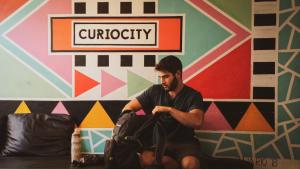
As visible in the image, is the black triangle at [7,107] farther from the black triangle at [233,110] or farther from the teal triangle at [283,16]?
the teal triangle at [283,16]

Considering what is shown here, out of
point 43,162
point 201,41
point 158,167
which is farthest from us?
point 201,41

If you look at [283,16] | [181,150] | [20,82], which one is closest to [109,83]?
[20,82]

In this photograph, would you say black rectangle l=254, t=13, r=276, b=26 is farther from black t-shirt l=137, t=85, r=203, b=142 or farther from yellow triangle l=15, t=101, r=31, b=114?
yellow triangle l=15, t=101, r=31, b=114

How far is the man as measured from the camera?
2826mm

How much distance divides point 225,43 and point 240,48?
154 millimetres

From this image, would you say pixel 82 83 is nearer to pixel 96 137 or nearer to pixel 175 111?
pixel 96 137

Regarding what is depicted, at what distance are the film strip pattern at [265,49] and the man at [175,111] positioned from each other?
74 cm

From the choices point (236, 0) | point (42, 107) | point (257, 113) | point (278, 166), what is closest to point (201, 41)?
point (236, 0)

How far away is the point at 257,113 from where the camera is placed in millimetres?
3377

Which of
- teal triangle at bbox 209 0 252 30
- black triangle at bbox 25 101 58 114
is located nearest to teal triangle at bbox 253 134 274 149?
teal triangle at bbox 209 0 252 30

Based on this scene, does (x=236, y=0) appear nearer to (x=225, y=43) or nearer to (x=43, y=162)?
(x=225, y=43)

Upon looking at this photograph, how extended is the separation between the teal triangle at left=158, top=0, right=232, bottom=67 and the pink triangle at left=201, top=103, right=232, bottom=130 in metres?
0.52

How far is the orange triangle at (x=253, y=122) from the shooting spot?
337 cm

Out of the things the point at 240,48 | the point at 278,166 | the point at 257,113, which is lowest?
the point at 278,166
